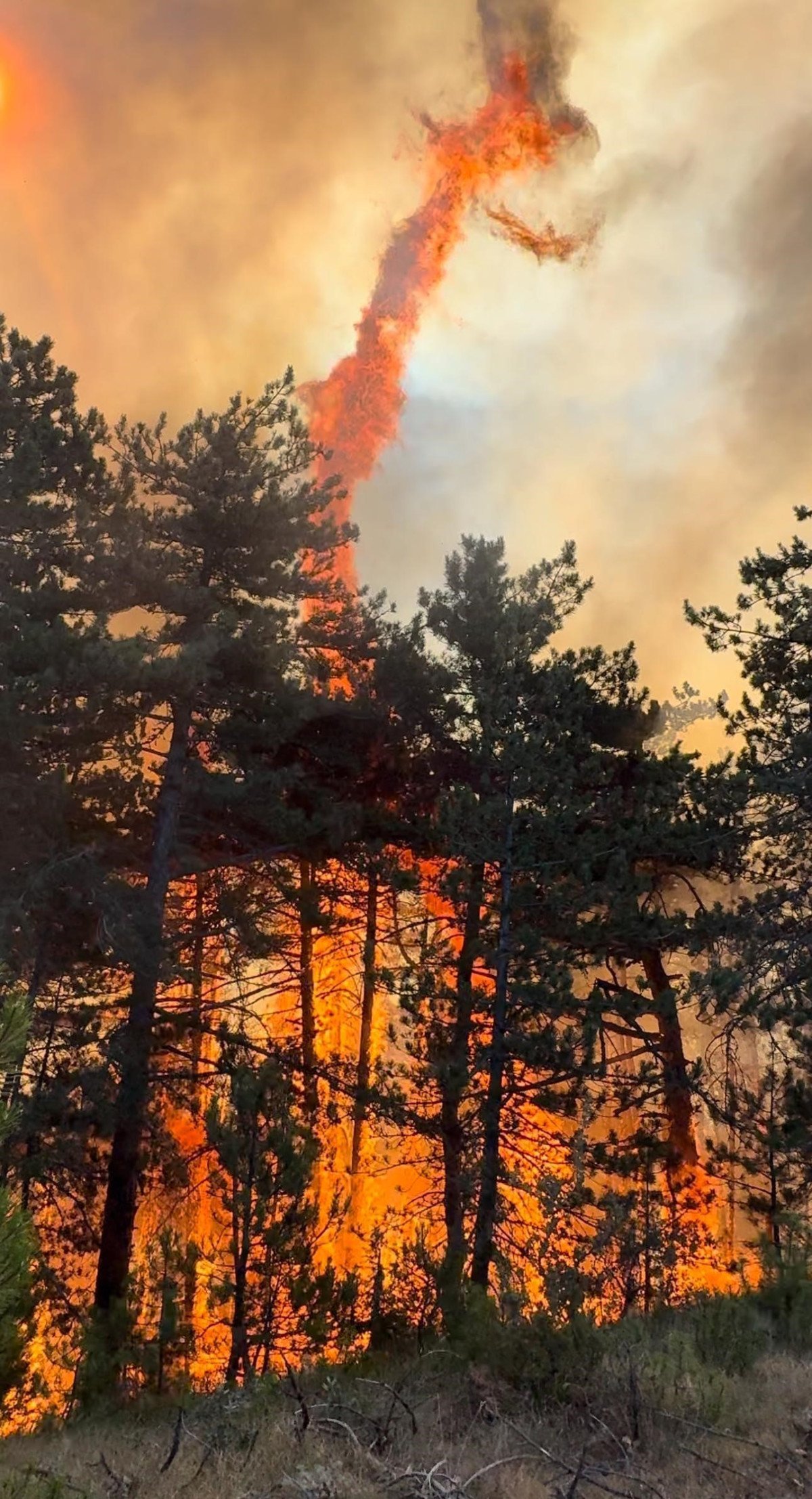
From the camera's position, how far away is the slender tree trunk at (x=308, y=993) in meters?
13.6

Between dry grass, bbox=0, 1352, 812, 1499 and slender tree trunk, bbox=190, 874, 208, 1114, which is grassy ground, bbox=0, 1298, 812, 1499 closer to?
dry grass, bbox=0, 1352, 812, 1499

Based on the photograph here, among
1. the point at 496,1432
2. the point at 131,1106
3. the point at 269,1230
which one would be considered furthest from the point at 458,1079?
the point at 496,1432

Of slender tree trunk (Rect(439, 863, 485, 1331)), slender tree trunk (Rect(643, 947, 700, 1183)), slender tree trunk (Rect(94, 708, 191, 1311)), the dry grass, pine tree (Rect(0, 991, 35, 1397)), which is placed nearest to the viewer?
pine tree (Rect(0, 991, 35, 1397))

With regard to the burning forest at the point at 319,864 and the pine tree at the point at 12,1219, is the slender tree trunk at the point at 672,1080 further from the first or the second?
the pine tree at the point at 12,1219

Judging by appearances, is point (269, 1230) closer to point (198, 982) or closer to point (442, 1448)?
point (442, 1448)

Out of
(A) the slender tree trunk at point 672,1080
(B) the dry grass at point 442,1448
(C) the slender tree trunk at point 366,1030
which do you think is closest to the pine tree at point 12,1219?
(B) the dry grass at point 442,1448

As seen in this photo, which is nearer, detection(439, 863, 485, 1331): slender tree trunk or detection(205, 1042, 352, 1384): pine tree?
detection(205, 1042, 352, 1384): pine tree

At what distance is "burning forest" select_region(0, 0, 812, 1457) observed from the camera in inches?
421

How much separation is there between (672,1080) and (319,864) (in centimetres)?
777

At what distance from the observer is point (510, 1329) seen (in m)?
7.03

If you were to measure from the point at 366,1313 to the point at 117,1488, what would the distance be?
6.40 m

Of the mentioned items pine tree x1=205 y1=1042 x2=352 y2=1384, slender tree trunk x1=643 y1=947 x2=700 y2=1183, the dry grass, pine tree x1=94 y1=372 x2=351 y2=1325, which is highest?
pine tree x1=94 y1=372 x2=351 y2=1325

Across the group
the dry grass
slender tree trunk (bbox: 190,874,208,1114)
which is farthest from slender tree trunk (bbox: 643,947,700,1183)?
the dry grass

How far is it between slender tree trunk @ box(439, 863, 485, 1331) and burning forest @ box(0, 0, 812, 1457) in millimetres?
68
